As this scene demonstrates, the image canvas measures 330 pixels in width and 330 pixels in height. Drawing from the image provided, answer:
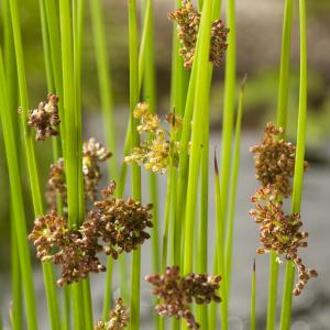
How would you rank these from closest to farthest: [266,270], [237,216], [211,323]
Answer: [211,323]
[266,270]
[237,216]

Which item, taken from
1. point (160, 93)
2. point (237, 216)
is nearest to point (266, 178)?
point (237, 216)

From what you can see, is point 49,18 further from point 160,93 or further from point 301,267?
point 160,93

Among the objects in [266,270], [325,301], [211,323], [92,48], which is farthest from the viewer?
[92,48]

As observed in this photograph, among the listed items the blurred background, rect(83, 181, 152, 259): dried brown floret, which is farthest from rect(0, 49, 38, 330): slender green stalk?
the blurred background

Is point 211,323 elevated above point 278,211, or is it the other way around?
point 278,211

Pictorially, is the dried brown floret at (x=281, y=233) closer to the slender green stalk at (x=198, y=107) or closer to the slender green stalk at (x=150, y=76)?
the slender green stalk at (x=198, y=107)

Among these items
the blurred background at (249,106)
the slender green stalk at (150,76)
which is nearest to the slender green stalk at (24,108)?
the slender green stalk at (150,76)

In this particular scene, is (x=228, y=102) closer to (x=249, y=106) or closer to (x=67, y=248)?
(x=67, y=248)
